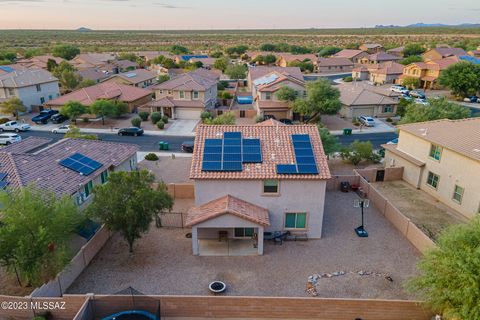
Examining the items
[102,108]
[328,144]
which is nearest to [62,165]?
[328,144]

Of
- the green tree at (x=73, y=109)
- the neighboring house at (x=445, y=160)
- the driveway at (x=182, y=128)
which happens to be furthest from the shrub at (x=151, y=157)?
the neighboring house at (x=445, y=160)

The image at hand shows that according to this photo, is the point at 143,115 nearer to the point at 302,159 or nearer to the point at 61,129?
the point at 61,129

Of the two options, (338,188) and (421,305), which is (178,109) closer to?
(338,188)

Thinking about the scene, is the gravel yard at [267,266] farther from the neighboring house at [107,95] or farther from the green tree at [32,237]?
the neighboring house at [107,95]

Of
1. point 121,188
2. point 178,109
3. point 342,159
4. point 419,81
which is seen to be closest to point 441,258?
point 121,188

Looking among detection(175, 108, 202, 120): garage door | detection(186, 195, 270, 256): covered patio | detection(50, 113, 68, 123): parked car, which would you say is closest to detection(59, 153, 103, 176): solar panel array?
detection(186, 195, 270, 256): covered patio

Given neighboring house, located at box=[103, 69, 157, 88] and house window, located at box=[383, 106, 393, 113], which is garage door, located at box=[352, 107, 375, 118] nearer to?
house window, located at box=[383, 106, 393, 113]
